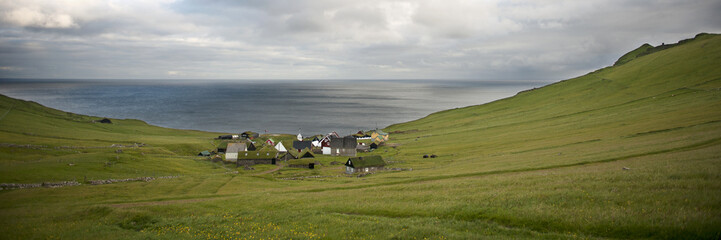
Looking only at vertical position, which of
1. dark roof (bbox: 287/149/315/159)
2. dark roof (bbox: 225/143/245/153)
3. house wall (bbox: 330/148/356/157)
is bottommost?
house wall (bbox: 330/148/356/157)

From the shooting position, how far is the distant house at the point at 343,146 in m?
89.4

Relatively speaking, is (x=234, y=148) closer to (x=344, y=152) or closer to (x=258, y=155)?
(x=258, y=155)

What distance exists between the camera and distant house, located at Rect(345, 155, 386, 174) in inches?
2446

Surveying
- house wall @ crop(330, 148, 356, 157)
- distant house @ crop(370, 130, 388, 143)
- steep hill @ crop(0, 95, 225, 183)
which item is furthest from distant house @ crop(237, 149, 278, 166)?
distant house @ crop(370, 130, 388, 143)

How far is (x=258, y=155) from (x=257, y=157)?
0.51 m

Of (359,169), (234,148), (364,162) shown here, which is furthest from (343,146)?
(359,169)

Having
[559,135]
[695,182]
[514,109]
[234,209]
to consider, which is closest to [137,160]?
[234,209]

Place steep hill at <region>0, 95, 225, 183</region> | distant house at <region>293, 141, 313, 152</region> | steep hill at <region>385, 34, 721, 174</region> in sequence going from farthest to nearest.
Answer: distant house at <region>293, 141, 313, 152</region> → steep hill at <region>0, 95, 225, 183</region> → steep hill at <region>385, 34, 721, 174</region>

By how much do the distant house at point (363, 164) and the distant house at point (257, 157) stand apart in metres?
21.0

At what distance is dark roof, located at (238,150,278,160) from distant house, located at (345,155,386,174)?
69.3 ft

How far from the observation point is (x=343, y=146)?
9012 cm

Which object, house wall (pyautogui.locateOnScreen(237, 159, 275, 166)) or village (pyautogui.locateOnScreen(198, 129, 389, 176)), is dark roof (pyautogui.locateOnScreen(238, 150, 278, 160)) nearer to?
village (pyautogui.locateOnScreen(198, 129, 389, 176))

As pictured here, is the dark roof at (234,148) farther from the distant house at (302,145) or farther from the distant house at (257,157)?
the distant house at (302,145)

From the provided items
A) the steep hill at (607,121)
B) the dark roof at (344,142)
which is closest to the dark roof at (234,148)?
the dark roof at (344,142)
